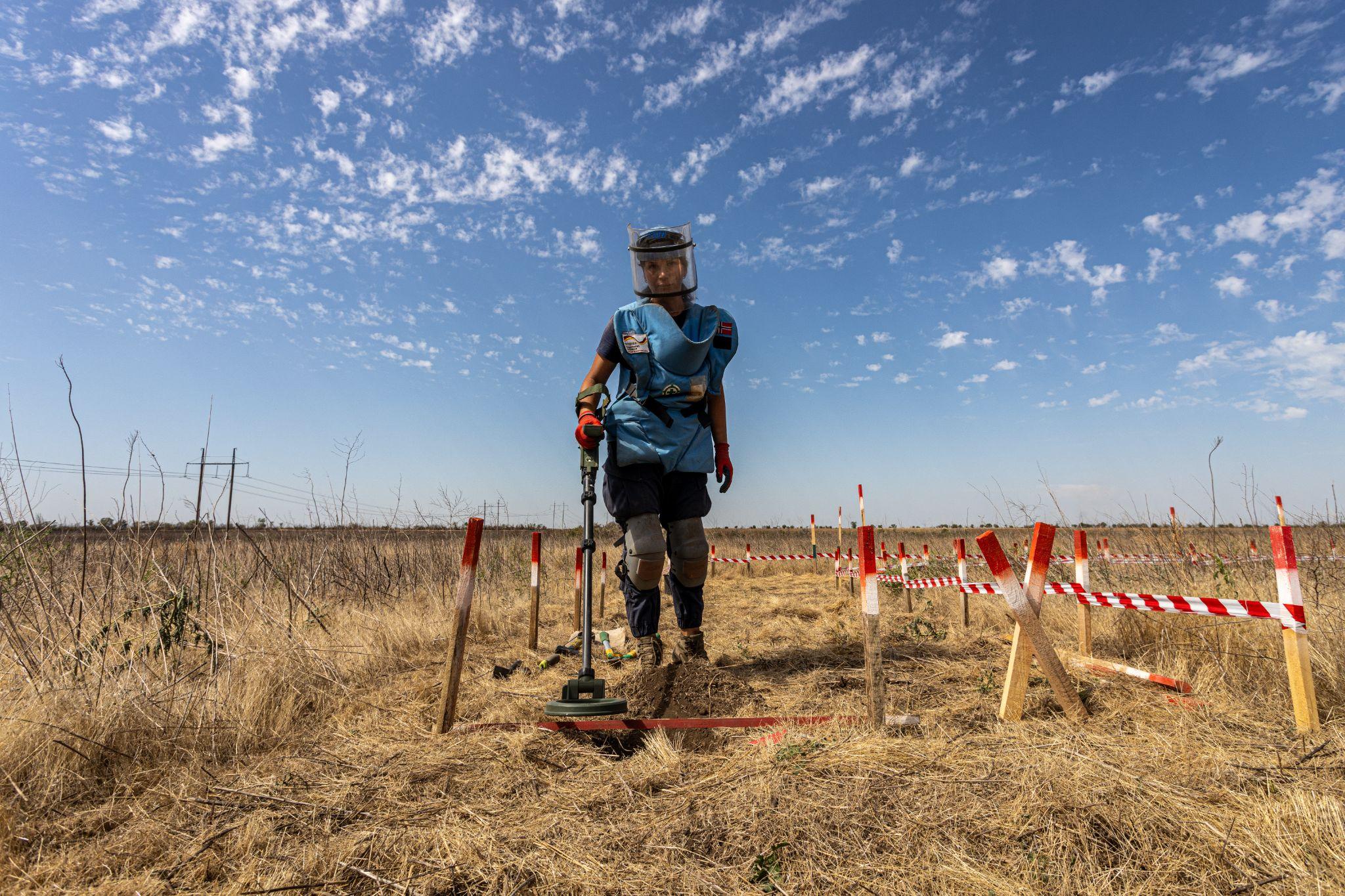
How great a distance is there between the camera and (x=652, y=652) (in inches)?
167

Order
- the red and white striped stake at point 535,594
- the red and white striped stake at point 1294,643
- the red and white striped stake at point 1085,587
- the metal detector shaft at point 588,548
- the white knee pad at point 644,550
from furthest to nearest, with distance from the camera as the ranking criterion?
1. the red and white striped stake at point 535,594
2. the red and white striped stake at point 1085,587
3. the white knee pad at point 644,550
4. the metal detector shaft at point 588,548
5. the red and white striped stake at point 1294,643

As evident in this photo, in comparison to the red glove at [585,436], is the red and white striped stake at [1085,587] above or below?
below

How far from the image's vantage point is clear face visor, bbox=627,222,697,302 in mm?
4512

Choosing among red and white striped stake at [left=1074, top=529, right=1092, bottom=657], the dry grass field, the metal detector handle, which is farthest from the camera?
red and white striped stake at [left=1074, top=529, right=1092, bottom=657]

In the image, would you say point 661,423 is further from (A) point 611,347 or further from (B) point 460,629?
(B) point 460,629

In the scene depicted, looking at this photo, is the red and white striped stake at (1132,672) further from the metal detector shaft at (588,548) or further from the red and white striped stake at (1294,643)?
the metal detector shaft at (588,548)

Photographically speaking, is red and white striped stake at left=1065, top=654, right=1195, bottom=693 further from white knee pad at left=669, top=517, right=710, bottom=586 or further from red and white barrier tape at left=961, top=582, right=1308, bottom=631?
white knee pad at left=669, top=517, right=710, bottom=586

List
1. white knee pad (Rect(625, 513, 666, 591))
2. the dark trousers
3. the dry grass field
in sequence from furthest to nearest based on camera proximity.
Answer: the dark trousers < white knee pad (Rect(625, 513, 666, 591)) < the dry grass field

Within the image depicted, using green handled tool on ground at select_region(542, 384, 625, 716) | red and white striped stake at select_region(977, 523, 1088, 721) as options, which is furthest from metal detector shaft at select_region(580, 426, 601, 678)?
red and white striped stake at select_region(977, 523, 1088, 721)

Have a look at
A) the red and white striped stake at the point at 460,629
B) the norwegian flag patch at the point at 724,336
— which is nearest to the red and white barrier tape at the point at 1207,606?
the norwegian flag patch at the point at 724,336

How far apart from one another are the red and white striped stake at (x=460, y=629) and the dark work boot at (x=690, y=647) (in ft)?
4.69

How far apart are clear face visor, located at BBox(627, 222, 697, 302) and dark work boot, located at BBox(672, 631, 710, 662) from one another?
7.51ft

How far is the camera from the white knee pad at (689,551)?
441cm

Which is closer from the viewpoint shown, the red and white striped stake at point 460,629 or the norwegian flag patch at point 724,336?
the red and white striped stake at point 460,629
